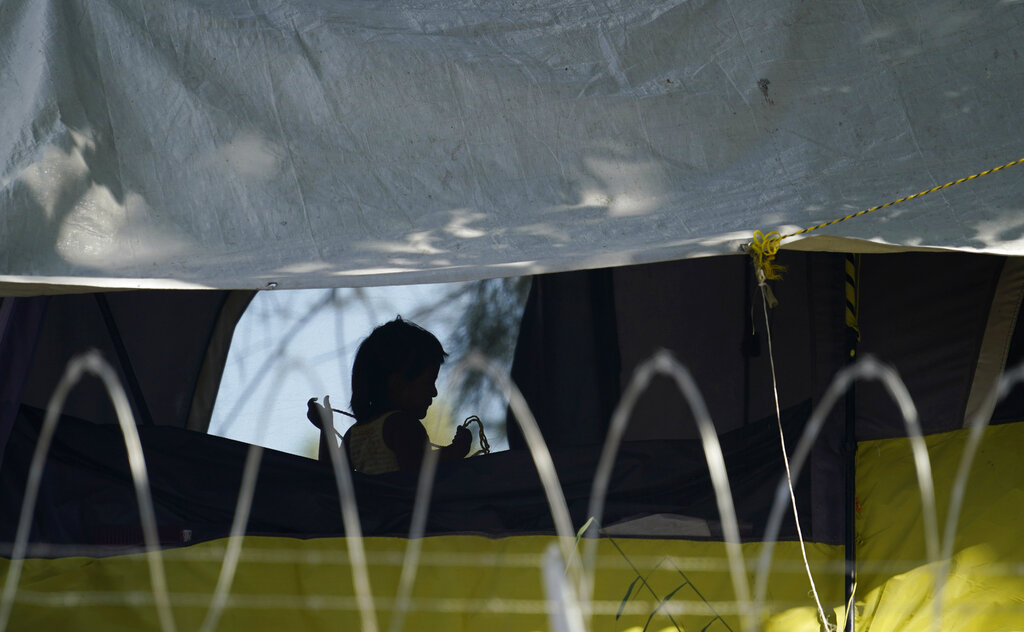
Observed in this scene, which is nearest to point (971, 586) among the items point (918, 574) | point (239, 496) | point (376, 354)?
point (918, 574)

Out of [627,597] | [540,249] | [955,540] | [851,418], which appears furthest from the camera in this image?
[851,418]

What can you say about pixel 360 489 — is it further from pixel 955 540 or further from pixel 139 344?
pixel 955 540

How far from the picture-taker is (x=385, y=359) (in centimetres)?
261

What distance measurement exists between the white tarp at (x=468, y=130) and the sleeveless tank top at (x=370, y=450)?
64 cm

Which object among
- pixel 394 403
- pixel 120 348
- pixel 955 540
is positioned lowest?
pixel 955 540

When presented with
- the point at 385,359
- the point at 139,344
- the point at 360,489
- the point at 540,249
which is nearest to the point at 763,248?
the point at 540,249

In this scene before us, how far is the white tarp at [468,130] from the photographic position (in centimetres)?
210

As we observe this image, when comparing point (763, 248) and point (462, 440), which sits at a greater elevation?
point (763, 248)

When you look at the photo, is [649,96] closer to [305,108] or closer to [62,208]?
[305,108]

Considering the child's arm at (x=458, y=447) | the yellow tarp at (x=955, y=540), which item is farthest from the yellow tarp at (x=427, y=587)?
the child's arm at (x=458, y=447)

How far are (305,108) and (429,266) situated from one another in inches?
25.2

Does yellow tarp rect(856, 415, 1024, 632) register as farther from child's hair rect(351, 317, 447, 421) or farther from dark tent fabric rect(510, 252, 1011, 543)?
child's hair rect(351, 317, 447, 421)

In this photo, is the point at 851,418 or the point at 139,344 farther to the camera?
the point at 139,344

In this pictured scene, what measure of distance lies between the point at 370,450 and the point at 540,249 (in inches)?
33.3
